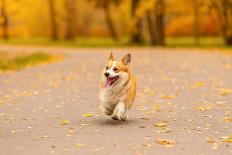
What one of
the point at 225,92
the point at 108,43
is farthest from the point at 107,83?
the point at 108,43

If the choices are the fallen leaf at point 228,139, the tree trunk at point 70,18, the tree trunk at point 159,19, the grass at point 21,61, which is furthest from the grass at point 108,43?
the fallen leaf at point 228,139

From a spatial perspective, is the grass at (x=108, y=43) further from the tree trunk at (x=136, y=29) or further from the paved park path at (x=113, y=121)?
the paved park path at (x=113, y=121)

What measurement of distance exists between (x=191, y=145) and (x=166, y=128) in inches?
65.3

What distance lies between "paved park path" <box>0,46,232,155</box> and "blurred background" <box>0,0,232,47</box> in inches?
1137

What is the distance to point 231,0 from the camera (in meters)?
43.4

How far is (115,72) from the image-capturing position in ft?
37.3

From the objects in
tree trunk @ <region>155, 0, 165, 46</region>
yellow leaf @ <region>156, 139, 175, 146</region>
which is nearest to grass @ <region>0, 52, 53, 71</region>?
tree trunk @ <region>155, 0, 165, 46</region>

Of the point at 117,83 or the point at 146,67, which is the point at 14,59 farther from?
the point at 117,83

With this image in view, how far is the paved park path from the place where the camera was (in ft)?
31.2

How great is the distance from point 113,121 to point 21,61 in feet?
67.8

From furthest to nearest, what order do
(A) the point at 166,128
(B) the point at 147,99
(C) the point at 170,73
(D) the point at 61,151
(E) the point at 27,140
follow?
(C) the point at 170,73
(B) the point at 147,99
(A) the point at 166,128
(E) the point at 27,140
(D) the point at 61,151

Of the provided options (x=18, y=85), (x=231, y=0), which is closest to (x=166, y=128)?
(x=18, y=85)

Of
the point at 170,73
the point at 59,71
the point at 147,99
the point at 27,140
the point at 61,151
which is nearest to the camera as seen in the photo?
the point at 61,151

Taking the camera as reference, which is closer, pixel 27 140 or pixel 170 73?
pixel 27 140
